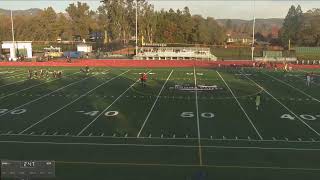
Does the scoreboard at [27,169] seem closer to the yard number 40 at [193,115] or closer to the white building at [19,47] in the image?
the yard number 40 at [193,115]

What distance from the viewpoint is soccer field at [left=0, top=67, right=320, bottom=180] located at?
14.4 meters

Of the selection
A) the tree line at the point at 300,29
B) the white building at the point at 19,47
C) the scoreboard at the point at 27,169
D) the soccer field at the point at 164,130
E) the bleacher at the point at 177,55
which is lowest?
the soccer field at the point at 164,130

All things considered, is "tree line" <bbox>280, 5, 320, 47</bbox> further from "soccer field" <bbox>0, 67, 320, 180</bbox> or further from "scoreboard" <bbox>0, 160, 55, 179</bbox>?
"scoreboard" <bbox>0, 160, 55, 179</bbox>

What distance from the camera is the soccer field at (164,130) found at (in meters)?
14.4

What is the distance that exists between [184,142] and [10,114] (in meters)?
10.3

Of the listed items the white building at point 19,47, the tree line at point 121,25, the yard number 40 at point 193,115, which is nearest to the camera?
the yard number 40 at point 193,115

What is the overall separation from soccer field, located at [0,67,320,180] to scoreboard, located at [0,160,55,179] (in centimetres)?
367

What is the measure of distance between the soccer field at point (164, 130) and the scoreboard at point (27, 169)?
3.67 m

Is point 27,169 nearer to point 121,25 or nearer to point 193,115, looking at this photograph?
point 193,115

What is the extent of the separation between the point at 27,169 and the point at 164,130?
10.3m

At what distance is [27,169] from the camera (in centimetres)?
959

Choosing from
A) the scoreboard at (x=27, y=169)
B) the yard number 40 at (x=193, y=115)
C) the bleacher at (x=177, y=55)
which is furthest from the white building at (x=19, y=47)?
the scoreboard at (x=27, y=169)

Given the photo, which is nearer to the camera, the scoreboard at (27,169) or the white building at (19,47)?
the scoreboard at (27,169)

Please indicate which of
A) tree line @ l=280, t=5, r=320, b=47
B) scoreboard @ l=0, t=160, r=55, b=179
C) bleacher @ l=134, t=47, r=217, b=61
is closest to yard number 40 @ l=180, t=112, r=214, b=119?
scoreboard @ l=0, t=160, r=55, b=179
